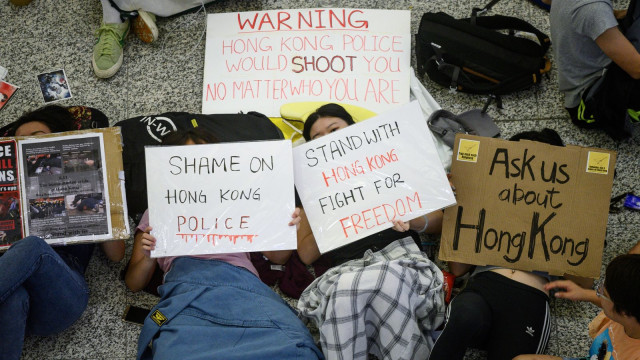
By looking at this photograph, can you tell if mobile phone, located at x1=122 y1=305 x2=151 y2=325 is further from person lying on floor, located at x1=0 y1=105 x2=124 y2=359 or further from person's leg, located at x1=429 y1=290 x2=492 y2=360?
person's leg, located at x1=429 y1=290 x2=492 y2=360

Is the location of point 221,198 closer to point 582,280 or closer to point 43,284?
point 43,284

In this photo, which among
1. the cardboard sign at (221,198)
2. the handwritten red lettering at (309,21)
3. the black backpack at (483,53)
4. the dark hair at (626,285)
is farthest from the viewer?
the handwritten red lettering at (309,21)

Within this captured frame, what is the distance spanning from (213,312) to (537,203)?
0.87 meters

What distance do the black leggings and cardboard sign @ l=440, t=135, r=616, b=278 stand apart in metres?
0.07

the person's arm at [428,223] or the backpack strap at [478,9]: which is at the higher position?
the backpack strap at [478,9]

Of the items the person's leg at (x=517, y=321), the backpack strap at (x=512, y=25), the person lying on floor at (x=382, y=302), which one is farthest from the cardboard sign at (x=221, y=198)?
the backpack strap at (x=512, y=25)

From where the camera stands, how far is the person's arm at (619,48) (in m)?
1.30

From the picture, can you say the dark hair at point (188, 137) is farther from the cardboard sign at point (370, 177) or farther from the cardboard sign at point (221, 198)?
the cardboard sign at point (370, 177)

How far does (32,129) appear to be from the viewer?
148 centimetres

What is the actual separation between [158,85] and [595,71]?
1347mm

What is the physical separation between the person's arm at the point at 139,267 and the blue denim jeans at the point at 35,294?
0.12 meters

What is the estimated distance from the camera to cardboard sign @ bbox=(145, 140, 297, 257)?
132 centimetres

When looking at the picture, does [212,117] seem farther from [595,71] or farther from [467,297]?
[595,71]

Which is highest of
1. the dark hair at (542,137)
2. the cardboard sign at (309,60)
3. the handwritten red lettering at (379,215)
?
the cardboard sign at (309,60)
